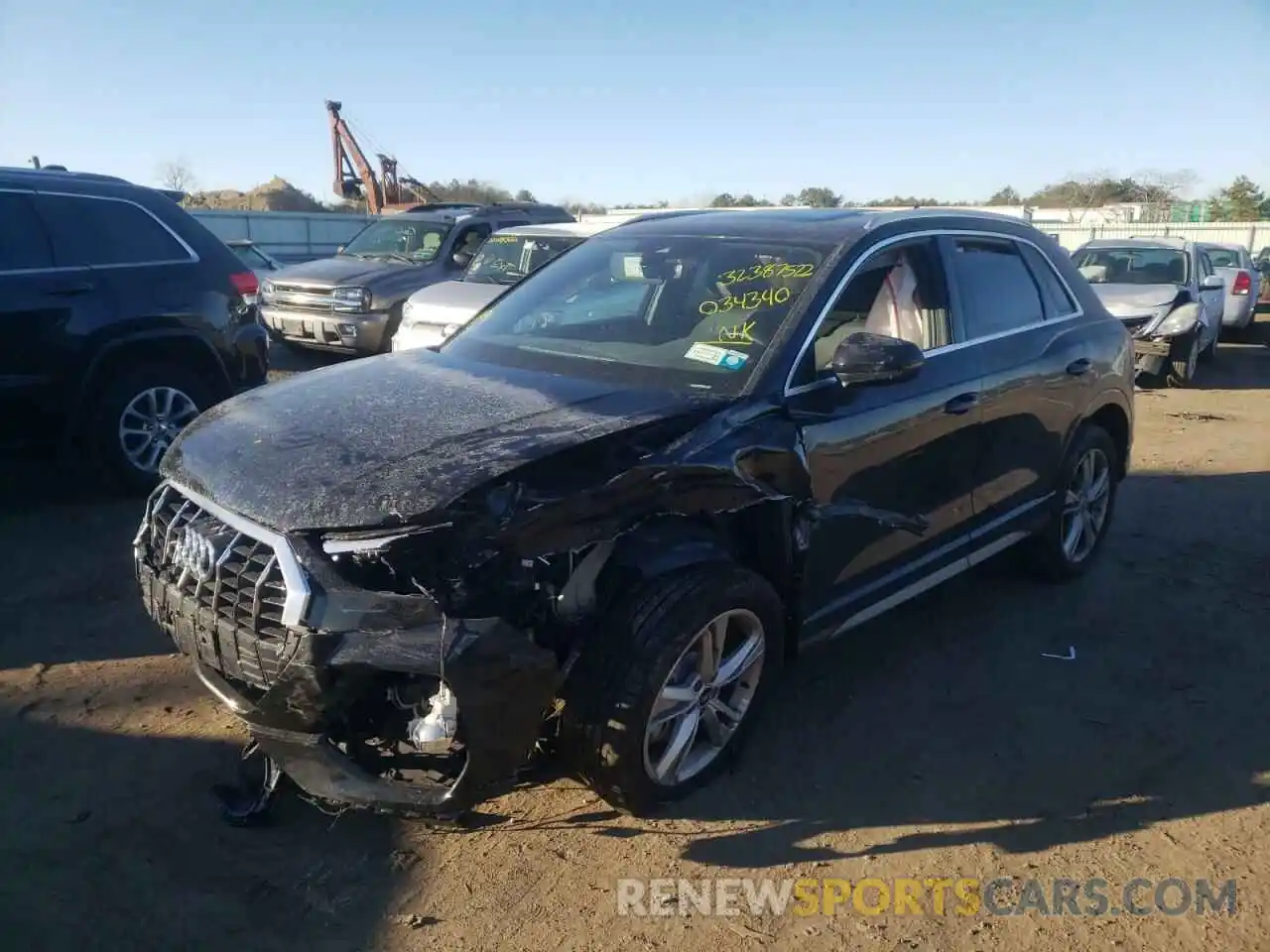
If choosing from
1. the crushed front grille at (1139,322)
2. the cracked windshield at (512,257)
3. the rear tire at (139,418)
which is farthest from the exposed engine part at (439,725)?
the crushed front grille at (1139,322)

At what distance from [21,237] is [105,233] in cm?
47

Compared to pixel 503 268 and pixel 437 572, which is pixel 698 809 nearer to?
pixel 437 572

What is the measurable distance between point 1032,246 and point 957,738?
2.64 meters

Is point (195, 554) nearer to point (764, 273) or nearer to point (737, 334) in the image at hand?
point (737, 334)

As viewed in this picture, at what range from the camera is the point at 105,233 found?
6.16 metres

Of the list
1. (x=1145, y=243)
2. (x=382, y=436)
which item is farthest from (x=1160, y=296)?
(x=382, y=436)

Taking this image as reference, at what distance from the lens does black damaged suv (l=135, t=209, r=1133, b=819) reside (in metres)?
2.67

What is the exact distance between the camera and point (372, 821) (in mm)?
3170

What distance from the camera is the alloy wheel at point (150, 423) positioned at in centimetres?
614

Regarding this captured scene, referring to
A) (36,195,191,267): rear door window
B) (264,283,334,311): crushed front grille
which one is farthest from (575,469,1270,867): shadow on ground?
(264,283,334,311): crushed front grille

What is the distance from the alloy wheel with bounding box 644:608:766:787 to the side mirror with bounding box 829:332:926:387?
0.94 metres

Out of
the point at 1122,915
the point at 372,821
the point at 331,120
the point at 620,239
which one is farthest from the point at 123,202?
the point at 331,120

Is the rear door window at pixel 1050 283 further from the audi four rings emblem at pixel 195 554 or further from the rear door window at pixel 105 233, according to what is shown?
the rear door window at pixel 105 233

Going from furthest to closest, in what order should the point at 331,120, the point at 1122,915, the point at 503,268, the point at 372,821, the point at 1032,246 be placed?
1. the point at 331,120
2. the point at 503,268
3. the point at 1032,246
4. the point at 372,821
5. the point at 1122,915
